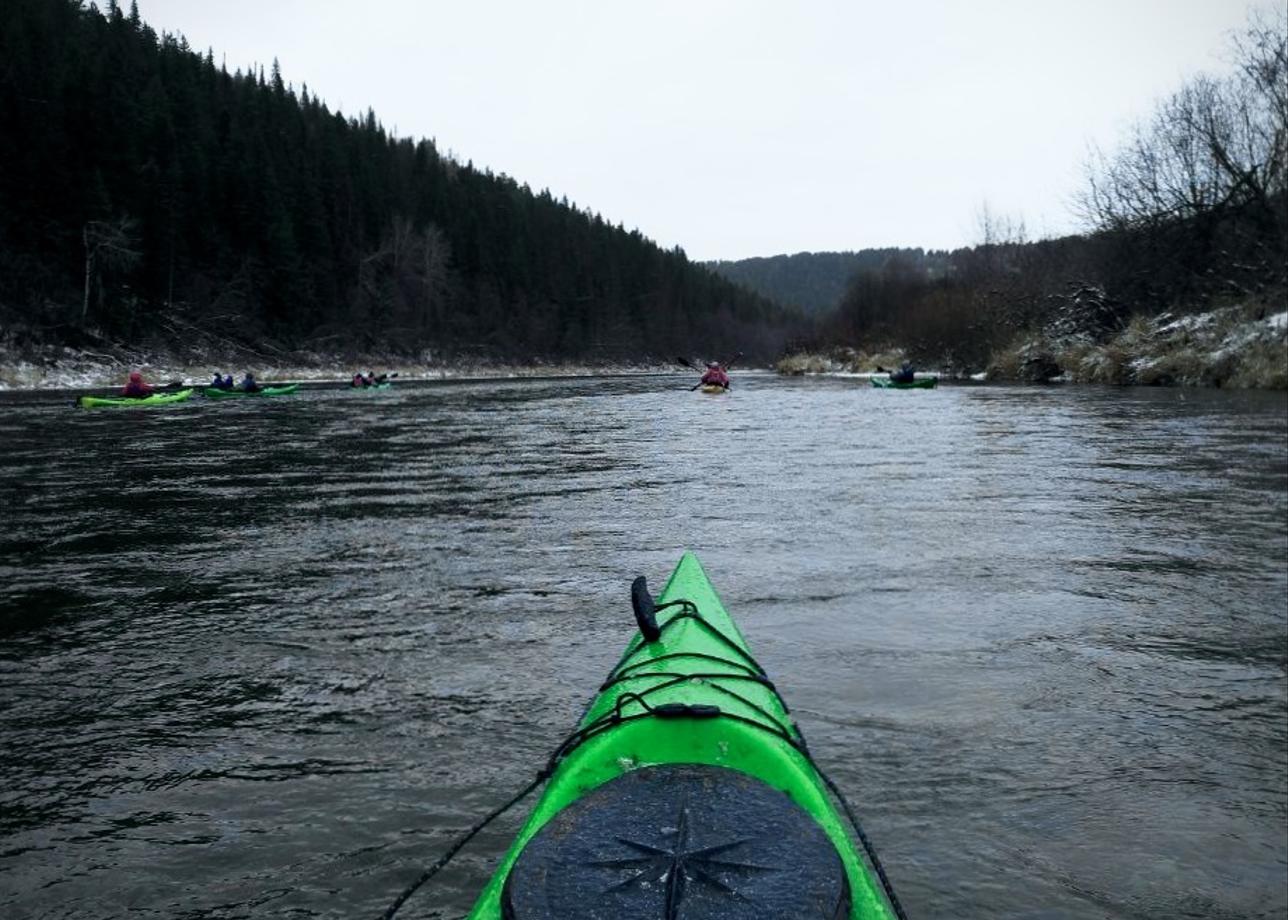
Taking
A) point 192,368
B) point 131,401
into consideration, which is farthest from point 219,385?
point 192,368

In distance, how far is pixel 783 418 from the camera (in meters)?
21.3

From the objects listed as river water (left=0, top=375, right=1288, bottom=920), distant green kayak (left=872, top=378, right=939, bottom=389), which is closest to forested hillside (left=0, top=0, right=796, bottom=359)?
distant green kayak (left=872, top=378, right=939, bottom=389)

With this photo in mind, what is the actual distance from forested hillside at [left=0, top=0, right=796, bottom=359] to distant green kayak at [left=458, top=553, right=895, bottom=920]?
4260 cm

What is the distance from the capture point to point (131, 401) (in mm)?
23109

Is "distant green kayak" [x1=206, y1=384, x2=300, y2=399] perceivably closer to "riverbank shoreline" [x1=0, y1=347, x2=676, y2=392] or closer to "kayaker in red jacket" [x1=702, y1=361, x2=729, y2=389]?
"riverbank shoreline" [x1=0, y1=347, x2=676, y2=392]

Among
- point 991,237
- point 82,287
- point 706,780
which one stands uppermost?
point 991,237

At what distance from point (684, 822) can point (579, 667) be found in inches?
104

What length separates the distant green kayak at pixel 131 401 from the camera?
22344 millimetres

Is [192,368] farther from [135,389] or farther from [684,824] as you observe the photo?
[684,824]

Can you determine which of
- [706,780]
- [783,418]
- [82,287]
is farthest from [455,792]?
[82,287]

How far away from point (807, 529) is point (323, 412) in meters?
17.7

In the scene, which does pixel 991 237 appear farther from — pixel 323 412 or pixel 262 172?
pixel 323 412

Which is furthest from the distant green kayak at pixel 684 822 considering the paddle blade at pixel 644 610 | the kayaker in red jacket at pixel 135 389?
the kayaker in red jacket at pixel 135 389

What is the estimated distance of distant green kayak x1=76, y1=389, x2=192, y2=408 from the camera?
73.3 ft
